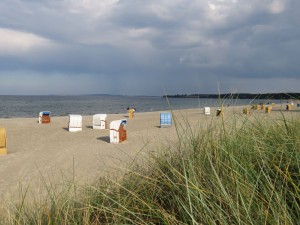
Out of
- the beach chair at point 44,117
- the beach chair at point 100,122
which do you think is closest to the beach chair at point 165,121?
the beach chair at point 100,122

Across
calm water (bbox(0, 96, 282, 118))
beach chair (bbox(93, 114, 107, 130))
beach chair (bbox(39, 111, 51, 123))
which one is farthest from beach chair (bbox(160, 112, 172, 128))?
beach chair (bbox(39, 111, 51, 123))

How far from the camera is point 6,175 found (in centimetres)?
662

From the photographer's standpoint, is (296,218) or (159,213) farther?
(159,213)

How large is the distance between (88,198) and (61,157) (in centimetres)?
636

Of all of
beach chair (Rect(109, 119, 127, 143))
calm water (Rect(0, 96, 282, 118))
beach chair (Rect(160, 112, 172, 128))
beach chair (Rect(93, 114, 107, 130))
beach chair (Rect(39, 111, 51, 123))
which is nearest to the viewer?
beach chair (Rect(109, 119, 127, 143))

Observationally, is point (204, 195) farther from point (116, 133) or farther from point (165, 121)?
point (165, 121)

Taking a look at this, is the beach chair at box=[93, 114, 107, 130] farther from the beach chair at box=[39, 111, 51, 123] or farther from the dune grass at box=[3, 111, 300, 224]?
the dune grass at box=[3, 111, 300, 224]

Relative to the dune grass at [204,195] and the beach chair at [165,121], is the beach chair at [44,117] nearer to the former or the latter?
the beach chair at [165,121]

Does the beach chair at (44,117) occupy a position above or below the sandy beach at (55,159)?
above

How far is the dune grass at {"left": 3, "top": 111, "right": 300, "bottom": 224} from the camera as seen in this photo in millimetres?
1706

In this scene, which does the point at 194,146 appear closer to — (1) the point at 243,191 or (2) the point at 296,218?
(1) the point at 243,191

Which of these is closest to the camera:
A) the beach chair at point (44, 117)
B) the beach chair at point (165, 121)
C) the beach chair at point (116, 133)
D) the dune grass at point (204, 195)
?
the dune grass at point (204, 195)

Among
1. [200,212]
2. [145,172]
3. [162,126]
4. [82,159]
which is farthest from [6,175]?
[162,126]

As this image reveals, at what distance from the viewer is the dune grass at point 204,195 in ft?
5.60
